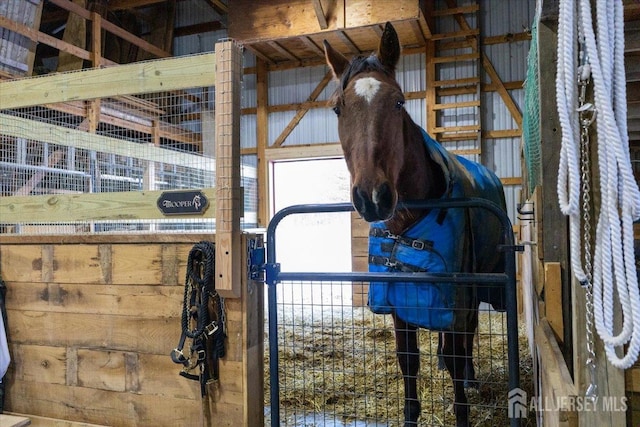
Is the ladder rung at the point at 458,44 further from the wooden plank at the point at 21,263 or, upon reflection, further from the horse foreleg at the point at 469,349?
the wooden plank at the point at 21,263

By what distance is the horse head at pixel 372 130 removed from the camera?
1.77m

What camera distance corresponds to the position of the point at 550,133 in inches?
59.4

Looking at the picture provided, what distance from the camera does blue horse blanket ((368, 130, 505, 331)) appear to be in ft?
6.95

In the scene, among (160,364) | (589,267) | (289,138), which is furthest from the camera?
(289,138)

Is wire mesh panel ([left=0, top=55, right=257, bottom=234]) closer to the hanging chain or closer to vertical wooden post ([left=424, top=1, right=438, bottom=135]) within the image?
the hanging chain

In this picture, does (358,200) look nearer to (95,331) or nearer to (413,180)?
(413,180)

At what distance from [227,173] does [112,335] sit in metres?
1.09

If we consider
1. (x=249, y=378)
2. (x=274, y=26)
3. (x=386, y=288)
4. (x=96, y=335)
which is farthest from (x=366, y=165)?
(x=274, y=26)

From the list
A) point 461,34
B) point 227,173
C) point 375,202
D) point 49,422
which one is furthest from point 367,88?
point 461,34

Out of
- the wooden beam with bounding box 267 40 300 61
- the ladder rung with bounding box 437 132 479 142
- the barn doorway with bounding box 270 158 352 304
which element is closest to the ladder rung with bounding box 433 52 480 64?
the ladder rung with bounding box 437 132 479 142

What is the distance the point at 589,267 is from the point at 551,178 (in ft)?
2.14

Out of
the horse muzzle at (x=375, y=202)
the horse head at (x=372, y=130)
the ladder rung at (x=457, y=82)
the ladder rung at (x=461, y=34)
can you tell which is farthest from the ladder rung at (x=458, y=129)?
the horse muzzle at (x=375, y=202)

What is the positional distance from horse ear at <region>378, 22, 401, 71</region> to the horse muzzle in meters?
0.74

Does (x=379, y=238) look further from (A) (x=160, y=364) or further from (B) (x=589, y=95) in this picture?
(B) (x=589, y=95)
